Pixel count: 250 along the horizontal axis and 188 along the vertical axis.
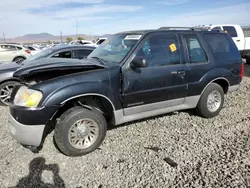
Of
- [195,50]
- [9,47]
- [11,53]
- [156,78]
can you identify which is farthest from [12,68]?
[9,47]

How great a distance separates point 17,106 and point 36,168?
885 mm

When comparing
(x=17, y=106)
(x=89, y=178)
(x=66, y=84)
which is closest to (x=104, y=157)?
(x=89, y=178)

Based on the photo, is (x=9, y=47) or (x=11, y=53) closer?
(x=11, y=53)

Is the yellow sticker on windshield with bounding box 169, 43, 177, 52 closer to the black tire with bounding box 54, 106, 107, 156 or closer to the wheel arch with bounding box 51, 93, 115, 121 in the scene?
the wheel arch with bounding box 51, 93, 115, 121

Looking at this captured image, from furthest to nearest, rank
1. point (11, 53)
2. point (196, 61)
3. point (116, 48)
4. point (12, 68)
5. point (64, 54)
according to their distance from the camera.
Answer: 1. point (11, 53)
2. point (64, 54)
3. point (12, 68)
4. point (196, 61)
5. point (116, 48)

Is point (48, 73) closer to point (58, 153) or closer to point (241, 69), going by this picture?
point (58, 153)

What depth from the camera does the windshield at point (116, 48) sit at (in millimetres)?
3590

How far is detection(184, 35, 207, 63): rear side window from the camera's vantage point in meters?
4.02

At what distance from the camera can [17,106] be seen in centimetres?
294

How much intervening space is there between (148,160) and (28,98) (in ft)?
6.11

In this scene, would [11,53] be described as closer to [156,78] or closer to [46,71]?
[46,71]

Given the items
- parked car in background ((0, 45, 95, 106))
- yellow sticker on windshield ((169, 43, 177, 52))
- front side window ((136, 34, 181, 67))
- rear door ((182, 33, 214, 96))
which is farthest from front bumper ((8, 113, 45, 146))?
rear door ((182, 33, 214, 96))

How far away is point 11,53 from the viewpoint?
13.3 m

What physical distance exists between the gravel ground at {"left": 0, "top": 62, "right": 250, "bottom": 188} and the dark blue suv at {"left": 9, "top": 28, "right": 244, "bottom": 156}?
288 mm
